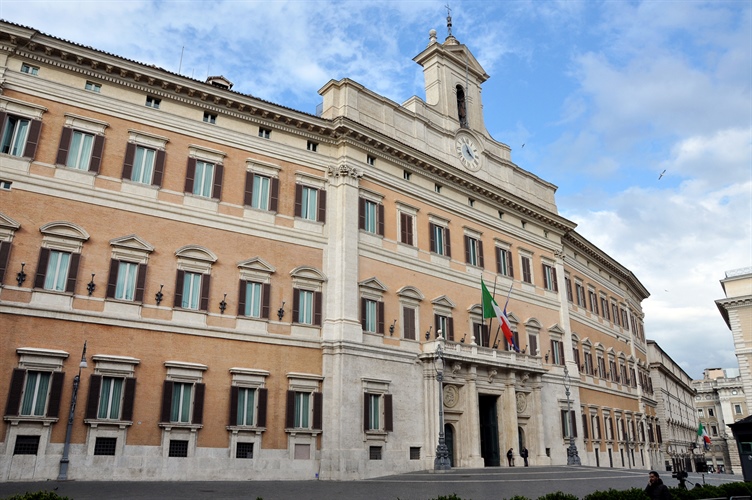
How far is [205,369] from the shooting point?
2369cm

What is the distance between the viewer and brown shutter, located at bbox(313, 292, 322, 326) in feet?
88.5

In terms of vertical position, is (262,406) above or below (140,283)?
below

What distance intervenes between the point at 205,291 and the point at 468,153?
61.3 feet

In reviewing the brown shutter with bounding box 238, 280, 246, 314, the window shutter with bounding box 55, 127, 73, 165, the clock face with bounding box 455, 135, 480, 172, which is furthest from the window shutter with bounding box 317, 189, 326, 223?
the window shutter with bounding box 55, 127, 73, 165

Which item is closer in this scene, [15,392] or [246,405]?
[15,392]

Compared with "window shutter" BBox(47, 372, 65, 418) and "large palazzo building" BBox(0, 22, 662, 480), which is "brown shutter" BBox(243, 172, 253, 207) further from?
"window shutter" BBox(47, 372, 65, 418)

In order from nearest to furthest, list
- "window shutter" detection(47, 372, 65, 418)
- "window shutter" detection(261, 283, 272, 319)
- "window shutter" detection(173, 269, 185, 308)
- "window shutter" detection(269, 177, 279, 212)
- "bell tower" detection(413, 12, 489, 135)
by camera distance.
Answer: "window shutter" detection(47, 372, 65, 418) → "window shutter" detection(173, 269, 185, 308) → "window shutter" detection(261, 283, 272, 319) → "window shutter" detection(269, 177, 279, 212) → "bell tower" detection(413, 12, 489, 135)

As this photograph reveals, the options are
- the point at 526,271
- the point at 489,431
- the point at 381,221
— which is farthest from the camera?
the point at 526,271

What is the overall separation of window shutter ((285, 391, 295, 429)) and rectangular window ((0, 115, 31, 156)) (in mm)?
13494

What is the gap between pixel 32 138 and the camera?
22.7 m

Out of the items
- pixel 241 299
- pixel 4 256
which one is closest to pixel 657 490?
pixel 241 299

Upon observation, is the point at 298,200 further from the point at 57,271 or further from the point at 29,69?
the point at 29,69

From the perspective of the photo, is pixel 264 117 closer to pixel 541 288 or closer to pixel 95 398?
pixel 95 398

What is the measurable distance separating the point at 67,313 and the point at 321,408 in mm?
10389
